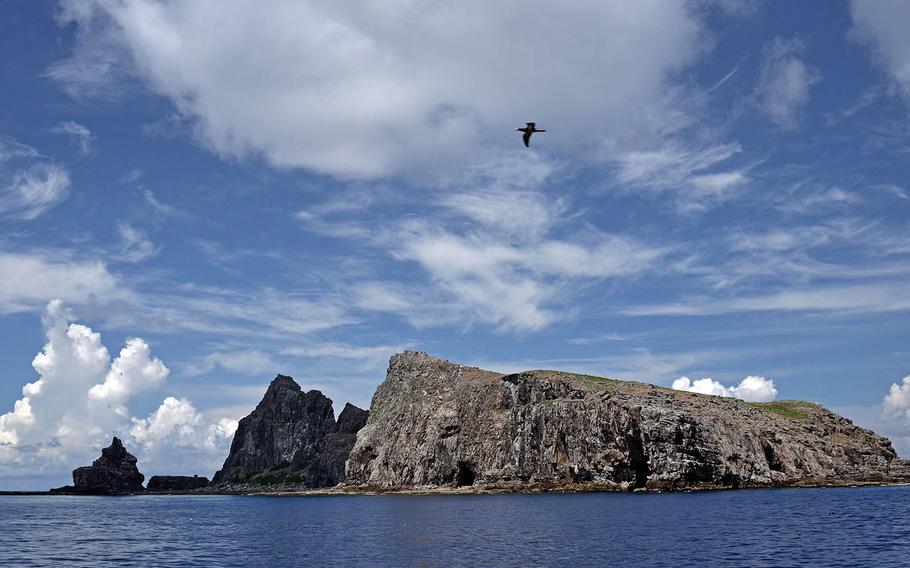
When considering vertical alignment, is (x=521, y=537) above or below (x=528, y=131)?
below

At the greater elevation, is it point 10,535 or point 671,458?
point 671,458

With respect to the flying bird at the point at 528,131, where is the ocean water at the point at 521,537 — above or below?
below

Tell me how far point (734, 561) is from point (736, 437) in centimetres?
13430

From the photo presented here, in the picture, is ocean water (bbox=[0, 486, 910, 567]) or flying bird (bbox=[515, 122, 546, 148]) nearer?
flying bird (bbox=[515, 122, 546, 148])

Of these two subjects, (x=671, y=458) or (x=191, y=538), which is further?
(x=671, y=458)

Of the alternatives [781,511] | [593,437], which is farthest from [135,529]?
[593,437]

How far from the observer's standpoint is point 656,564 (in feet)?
207

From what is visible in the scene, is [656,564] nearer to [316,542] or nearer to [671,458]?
[316,542]

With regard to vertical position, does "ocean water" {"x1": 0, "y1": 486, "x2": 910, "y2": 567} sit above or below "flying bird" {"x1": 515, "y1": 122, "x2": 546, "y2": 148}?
below

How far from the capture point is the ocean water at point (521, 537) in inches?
2719

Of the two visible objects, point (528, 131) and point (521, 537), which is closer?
point (528, 131)

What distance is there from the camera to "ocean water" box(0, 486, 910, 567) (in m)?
69.1

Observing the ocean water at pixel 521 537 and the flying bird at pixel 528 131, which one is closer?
the flying bird at pixel 528 131

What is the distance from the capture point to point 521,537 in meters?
88.4
